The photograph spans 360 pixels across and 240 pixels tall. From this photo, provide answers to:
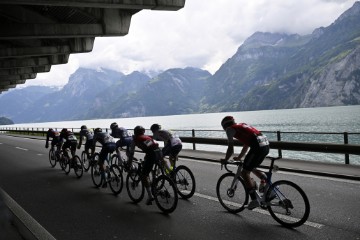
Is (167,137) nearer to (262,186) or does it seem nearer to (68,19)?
(262,186)

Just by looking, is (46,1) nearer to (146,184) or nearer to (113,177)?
(113,177)

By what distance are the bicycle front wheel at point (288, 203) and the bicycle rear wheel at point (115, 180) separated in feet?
13.9

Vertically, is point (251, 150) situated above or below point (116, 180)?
above

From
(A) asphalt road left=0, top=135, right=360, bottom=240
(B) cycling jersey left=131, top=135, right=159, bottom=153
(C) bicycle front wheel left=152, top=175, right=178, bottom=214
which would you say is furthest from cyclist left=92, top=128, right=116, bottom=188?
(C) bicycle front wheel left=152, top=175, right=178, bottom=214

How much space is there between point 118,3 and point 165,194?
7815mm

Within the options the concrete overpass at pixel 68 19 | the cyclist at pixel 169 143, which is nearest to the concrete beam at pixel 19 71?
the concrete overpass at pixel 68 19

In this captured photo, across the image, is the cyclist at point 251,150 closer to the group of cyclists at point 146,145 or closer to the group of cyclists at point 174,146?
the group of cyclists at point 174,146

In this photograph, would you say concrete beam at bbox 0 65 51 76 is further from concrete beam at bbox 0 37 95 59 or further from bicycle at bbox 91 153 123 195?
bicycle at bbox 91 153 123 195

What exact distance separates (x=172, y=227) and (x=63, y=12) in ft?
41.5

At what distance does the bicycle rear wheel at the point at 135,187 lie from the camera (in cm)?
794

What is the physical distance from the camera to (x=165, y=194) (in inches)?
278

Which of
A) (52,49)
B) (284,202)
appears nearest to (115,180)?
(284,202)

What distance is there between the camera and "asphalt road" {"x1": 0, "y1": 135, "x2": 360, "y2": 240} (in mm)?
5590

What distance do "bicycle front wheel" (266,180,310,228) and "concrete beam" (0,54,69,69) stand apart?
23780 mm
